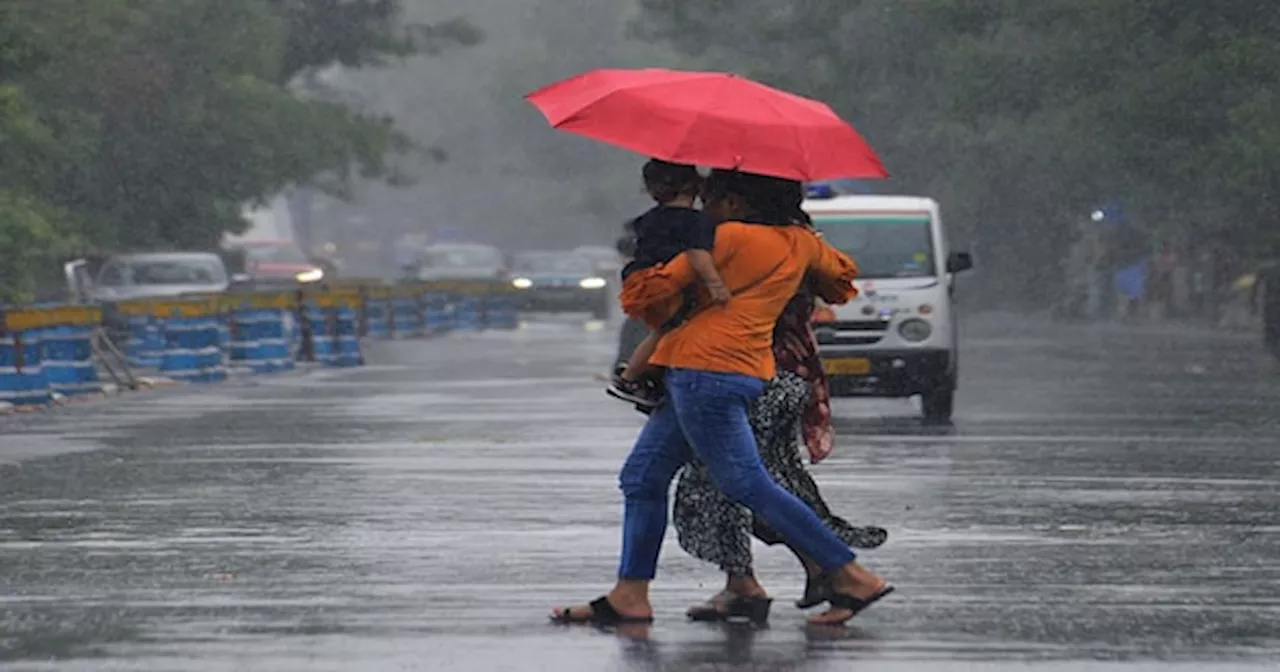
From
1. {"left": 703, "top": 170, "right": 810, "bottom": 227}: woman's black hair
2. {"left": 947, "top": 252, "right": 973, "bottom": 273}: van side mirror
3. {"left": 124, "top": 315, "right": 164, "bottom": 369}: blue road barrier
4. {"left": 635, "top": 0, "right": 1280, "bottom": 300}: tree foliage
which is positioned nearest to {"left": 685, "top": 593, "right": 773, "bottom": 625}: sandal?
{"left": 703, "top": 170, "right": 810, "bottom": 227}: woman's black hair

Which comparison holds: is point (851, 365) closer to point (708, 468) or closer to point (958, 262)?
point (958, 262)

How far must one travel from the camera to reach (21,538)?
45.6 feet

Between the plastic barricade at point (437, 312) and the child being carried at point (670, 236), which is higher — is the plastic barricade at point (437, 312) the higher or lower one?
the lower one

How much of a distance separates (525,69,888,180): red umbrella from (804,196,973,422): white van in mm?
13840

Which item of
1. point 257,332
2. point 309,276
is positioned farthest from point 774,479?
point 309,276

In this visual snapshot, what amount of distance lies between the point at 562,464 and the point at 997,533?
17.3 ft

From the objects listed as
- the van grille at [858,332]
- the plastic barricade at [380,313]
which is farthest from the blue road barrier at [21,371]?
the plastic barricade at [380,313]

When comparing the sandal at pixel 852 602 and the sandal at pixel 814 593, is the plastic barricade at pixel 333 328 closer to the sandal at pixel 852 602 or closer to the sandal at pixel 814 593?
the sandal at pixel 814 593

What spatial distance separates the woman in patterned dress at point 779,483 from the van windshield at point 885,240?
14.6 m

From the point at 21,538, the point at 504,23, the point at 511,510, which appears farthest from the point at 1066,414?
the point at 504,23

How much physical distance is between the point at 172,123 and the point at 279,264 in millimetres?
20595

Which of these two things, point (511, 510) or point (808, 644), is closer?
point (808, 644)

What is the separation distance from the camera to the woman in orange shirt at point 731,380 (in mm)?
10195

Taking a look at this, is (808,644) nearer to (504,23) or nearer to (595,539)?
(595,539)
